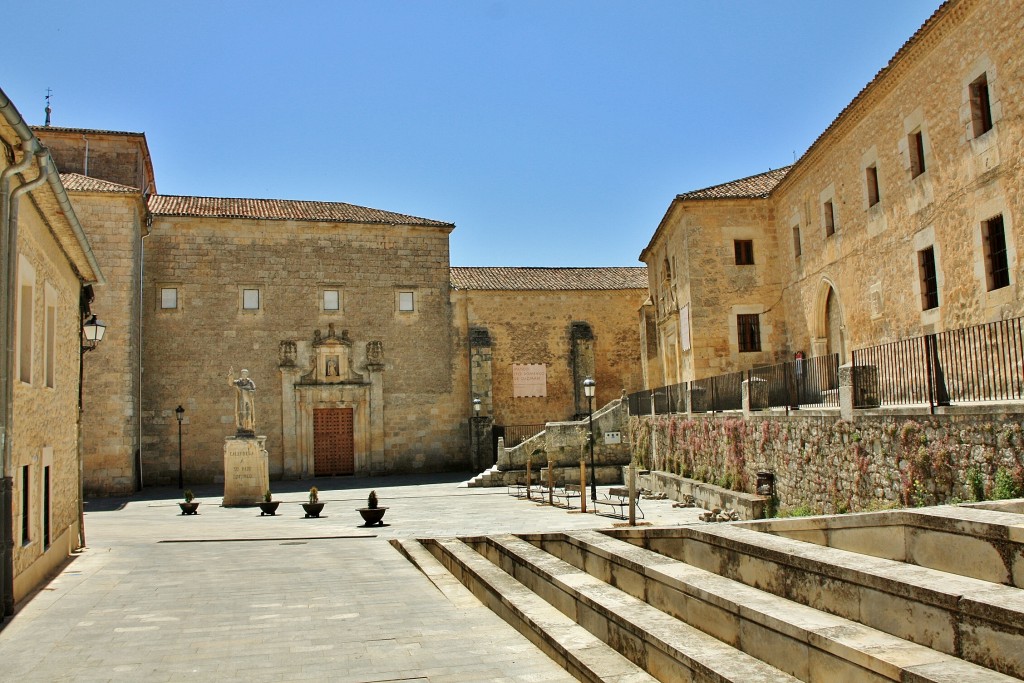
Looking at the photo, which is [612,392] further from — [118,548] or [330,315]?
[118,548]

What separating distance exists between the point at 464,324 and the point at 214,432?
33.6 feet

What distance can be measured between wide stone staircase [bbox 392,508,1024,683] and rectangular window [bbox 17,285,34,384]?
5.81 m

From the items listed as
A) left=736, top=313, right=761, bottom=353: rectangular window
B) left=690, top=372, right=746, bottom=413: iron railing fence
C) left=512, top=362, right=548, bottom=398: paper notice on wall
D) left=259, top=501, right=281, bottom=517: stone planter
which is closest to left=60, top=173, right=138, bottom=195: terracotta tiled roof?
left=259, top=501, right=281, bottom=517: stone planter

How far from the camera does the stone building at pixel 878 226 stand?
1382 centimetres

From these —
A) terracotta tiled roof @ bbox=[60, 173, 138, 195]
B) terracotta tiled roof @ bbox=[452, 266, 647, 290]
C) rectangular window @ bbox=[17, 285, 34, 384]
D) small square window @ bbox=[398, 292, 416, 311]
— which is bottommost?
rectangular window @ bbox=[17, 285, 34, 384]

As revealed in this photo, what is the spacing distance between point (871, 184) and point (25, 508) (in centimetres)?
1733

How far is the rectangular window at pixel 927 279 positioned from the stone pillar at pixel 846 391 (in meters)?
5.67

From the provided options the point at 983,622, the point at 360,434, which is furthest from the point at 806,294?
the point at 983,622

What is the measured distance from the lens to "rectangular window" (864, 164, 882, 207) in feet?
61.2

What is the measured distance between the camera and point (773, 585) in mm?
5059

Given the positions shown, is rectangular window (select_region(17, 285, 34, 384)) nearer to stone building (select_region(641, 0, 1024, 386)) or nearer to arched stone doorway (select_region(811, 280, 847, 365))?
stone building (select_region(641, 0, 1024, 386))

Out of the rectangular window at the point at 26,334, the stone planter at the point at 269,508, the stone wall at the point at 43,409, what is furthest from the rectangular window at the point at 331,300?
the rectangular window at the point at 26,334

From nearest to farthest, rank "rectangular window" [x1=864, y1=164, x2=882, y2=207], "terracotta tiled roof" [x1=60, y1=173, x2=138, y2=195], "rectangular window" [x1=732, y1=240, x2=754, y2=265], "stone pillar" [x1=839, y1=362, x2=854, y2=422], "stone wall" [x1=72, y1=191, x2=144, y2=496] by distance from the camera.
→ 1. "stone pillar" [x1=839, y1=362, x2=854, y2=422]
2. "rectangular window" [x1=864, y1=164, x2=882, y2=207]
3. "rectangular window" [x1=732, y1=240, x2=754, y2=265]
4. "stone wall" [x1=72, y1=191, x2=144, y2=496]
5. "terracotta tiled roof" [x1=60, y1=173, x2=138, y2=195]

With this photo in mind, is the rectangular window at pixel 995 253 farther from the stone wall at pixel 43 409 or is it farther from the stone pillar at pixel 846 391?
the stone wall at pixel 43 409
